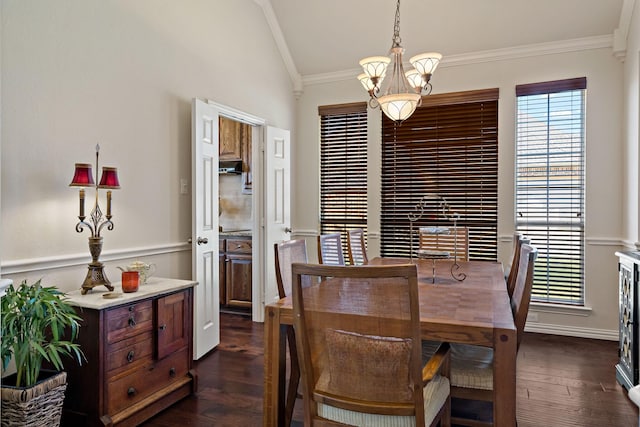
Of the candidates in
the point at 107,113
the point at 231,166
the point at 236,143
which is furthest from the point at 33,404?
the point at 236,143

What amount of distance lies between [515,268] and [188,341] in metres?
2.12

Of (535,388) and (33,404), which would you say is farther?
(535,388)

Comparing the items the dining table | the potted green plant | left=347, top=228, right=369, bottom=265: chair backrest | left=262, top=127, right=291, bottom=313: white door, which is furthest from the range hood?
the potted green plant

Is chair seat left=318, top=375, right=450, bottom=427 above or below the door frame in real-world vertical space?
below

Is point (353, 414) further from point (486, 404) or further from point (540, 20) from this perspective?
point (540, 20)

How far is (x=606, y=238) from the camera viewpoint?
3.86 meters

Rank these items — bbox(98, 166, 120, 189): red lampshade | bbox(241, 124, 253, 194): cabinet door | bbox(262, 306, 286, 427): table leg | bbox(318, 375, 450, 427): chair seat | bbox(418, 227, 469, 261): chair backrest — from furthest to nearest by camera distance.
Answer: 1. bbox(241, 124, 253, 194): cabinet door
2. bbox(418, 227, 469, 261): chair backrest
3. bbox(98, 166, 120, 189): red lampshade
4. bbox(262, 306, 286, 427): table leg
5. bbox(318, 375, 450, 427): chair seat

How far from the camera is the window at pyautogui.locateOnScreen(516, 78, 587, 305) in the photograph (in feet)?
13.1

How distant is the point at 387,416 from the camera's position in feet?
4.86

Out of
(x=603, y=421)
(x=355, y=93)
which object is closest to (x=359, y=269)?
(x=603, y=421)

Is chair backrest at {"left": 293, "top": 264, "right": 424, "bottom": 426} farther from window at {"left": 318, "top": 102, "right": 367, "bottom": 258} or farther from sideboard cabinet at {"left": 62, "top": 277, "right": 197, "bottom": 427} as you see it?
window at {"left": 318, "top": 102, "right": 367, "bottom": 258}

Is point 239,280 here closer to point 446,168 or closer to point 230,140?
point 230,140

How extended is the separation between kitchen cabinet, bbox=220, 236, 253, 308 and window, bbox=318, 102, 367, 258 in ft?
3.16

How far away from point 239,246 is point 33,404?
289 cm
